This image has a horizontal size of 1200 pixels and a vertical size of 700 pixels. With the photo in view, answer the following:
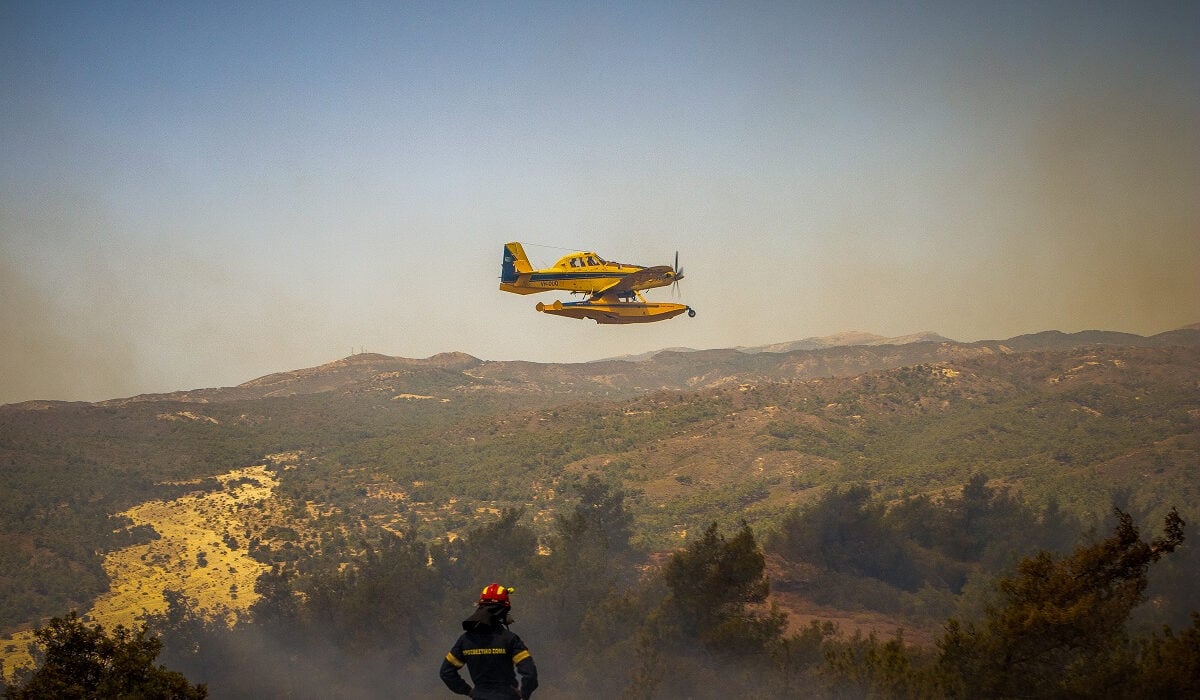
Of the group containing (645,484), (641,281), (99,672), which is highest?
(641,281)

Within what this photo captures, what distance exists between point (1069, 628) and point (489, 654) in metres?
14.7

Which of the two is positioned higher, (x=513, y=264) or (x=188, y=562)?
(x=513, y=264)

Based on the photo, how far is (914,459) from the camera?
92688 millimetres

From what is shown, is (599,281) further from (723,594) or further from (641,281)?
(723,594)

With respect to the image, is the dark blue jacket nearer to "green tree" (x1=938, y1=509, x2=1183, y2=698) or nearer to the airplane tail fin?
"green tree" (x1=938, y1=509, x2=1183, y2=698)

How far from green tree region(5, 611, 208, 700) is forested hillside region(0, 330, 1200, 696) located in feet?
64.3

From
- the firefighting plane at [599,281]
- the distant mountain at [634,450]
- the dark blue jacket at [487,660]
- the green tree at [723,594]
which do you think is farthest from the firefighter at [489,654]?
the distant mountain at [634,450]

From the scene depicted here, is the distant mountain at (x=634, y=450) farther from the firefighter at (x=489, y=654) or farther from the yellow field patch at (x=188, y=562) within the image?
the firefighter at (x=489, y=654)

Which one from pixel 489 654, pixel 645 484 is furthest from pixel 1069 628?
pixel 645 484

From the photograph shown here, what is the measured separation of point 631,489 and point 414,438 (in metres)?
43.1

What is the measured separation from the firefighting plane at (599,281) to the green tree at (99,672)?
99.5 ft

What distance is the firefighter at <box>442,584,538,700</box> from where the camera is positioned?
11.4 meters

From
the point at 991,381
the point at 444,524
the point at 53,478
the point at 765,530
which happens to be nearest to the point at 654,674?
the point at 765,530

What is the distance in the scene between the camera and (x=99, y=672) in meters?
16.7
